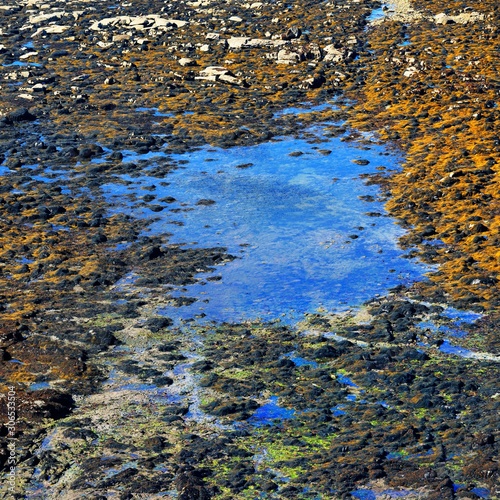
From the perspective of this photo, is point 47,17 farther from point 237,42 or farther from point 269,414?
point 269,414

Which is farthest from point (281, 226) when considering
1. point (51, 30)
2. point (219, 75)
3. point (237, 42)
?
point (51, 30)

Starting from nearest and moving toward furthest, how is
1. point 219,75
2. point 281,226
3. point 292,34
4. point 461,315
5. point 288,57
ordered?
point 461,315 < point 281,226 < point 219,75 < point 288,57 < point 292,34

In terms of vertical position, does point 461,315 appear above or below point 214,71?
below

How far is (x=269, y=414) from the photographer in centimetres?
1652

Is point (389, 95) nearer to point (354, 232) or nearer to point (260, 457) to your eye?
point (354, 232)

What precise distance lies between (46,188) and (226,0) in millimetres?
21571

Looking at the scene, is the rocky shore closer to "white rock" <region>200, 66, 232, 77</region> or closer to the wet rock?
the wet rock

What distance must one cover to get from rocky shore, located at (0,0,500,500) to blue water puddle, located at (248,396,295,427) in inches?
2.6

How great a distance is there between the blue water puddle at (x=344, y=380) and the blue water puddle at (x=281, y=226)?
2355mm

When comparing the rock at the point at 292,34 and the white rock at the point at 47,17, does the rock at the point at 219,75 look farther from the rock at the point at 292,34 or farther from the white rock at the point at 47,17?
the white rock at the point at 47,17

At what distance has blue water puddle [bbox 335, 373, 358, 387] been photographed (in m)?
17.2

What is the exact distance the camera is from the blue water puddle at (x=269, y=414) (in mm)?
16312

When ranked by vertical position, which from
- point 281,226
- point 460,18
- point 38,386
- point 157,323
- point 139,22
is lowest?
point 281,226

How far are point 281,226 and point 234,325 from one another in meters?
5.02
